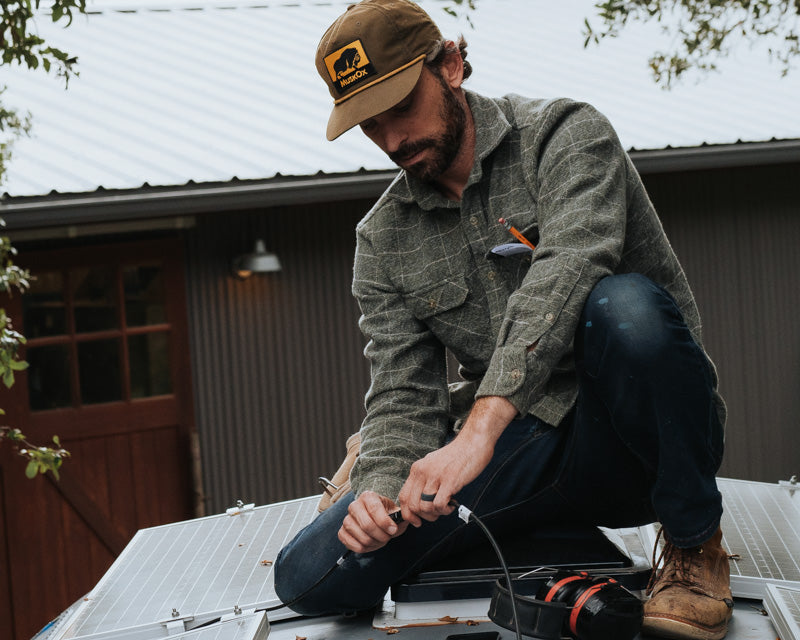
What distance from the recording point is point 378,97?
2.53 m

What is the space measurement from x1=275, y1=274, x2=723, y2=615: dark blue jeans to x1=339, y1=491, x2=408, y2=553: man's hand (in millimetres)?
201

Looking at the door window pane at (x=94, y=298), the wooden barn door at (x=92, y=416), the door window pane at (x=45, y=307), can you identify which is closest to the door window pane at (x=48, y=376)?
the wooden barn door at (x=92, y=416)

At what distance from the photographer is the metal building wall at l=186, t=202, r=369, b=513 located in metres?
6.81

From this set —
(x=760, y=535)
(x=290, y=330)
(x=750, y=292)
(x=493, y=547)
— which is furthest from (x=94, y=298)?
(x=750, y=292)

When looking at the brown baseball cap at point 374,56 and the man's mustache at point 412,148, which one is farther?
the man's mustache at point 412,148

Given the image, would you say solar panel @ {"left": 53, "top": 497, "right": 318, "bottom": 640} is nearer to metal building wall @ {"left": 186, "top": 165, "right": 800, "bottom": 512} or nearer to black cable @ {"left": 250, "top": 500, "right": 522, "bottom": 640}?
black cable @ {"left": 250, "top": 500, "right": 522, "bottom": 640}

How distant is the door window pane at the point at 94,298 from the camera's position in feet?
21.5

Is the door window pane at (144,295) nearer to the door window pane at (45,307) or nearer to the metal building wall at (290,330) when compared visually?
the metal building wall at (290,330)

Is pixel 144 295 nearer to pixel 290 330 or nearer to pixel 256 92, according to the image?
pixel 290 330

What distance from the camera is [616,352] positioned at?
2.19m

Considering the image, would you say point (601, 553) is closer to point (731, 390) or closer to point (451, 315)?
point (451, 315)

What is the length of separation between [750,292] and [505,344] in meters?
6.35

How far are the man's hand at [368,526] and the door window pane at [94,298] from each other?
15.2 ft

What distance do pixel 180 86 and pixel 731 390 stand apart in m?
4.91
